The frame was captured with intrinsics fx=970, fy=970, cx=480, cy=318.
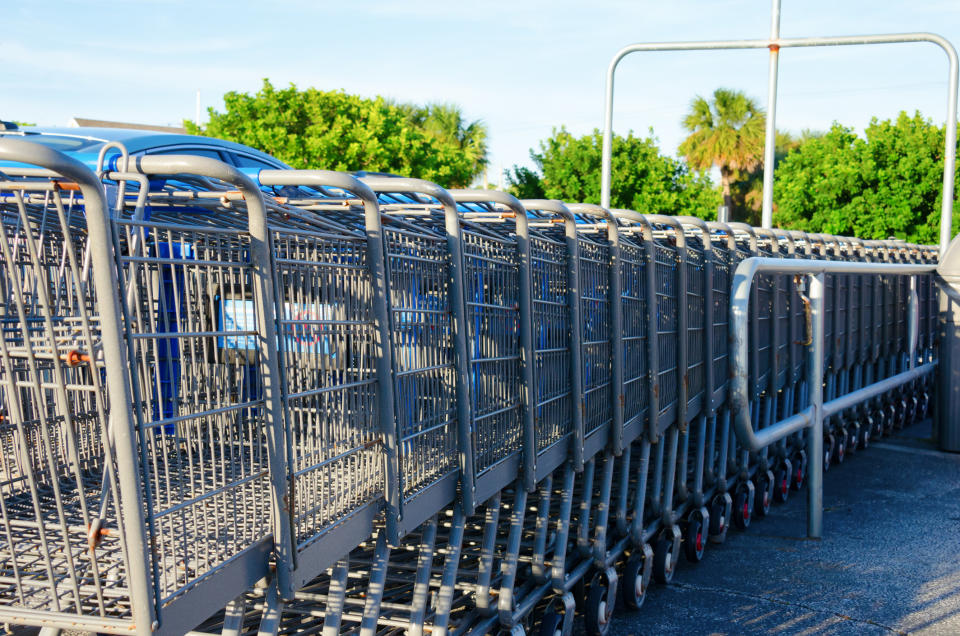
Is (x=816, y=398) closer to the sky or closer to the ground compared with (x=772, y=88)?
closer to the ground

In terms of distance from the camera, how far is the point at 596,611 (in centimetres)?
470

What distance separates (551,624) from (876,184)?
80.1 feet

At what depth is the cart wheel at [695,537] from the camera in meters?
5.93

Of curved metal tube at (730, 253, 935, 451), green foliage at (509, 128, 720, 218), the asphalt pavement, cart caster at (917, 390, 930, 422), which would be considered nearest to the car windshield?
curved metal tube at (730, 253, 935, 451)

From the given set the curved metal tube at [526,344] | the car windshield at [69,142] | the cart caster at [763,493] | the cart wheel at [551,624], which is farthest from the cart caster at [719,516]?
the car windshield at [69,142]

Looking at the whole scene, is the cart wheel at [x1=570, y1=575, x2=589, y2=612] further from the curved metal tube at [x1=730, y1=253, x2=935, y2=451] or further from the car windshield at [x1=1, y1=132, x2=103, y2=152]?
the car windshield at [x1=1, y1=132, x2=103, y2=152]

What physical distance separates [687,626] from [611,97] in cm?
698

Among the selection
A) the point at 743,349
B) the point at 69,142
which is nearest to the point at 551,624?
the point at 743,349

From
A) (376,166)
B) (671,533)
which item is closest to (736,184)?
(376,166)

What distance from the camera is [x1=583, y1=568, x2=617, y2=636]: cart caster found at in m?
4.71

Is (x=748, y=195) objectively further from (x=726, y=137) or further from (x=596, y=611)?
(x=596, y=611)

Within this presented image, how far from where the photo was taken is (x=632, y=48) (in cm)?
1037

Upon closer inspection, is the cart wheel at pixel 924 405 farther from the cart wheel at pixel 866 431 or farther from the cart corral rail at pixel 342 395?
the cart corral rail at pixel 342 395

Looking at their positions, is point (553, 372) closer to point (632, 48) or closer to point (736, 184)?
point (632, 48)
